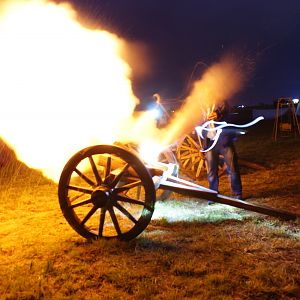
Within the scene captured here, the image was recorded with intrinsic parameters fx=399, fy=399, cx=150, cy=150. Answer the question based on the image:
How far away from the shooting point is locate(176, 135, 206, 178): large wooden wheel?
998 cm

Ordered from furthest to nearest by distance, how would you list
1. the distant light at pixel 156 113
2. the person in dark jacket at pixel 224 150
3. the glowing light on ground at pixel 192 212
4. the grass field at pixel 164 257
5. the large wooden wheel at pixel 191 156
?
the large wooden wheel at pixel 191 156 → the distant light at pixel 156 113 → the person in dark jacket at pixel 224 150 → the glowing light on ground at pixel 192 212 → the grass field at pixel 164 257

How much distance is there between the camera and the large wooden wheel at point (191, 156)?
32.7ft

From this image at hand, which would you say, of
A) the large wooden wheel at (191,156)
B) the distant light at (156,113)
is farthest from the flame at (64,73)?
the large wooden wheel at (191,156)

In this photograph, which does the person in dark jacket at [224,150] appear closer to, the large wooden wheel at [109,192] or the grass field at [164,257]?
the grass field at [164,257]

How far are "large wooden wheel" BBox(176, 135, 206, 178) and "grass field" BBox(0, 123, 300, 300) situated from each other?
11.0 feet

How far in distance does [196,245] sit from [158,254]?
0.50 meters

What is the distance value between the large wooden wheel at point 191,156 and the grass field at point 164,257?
3.35 m

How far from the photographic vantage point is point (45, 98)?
7.00 meters

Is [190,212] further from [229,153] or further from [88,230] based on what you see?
[88,230]

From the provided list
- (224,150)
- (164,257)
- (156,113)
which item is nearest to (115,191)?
(164,257)

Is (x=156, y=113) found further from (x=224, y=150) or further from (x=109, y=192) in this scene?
(x=109, y=192)

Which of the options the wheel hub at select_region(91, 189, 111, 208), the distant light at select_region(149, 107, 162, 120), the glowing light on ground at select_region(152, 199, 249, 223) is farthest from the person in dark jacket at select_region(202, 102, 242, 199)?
the wheel hub at select_region(91, 189, 111, 208)

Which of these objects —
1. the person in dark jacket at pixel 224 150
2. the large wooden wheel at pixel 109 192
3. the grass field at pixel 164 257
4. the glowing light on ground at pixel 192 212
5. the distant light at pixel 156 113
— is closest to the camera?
the grass field at pixel 164 257

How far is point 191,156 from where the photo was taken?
10211 millimetres
